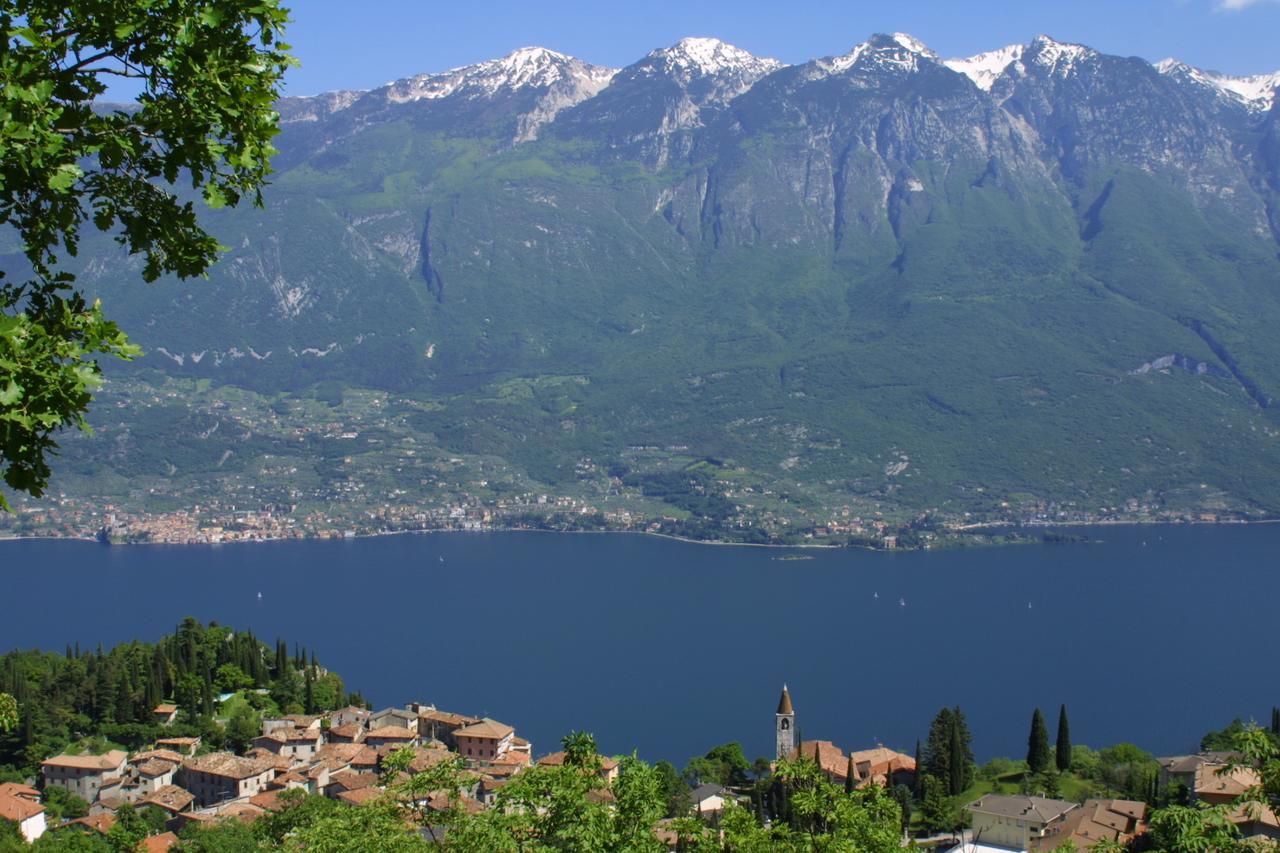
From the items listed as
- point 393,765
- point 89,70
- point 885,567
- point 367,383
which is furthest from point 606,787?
point 367,383

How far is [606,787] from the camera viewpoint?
11.2m

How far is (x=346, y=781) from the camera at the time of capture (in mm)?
41469

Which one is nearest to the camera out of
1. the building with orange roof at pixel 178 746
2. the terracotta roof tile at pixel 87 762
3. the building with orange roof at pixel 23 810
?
the building with orange roof at pixel 23 810

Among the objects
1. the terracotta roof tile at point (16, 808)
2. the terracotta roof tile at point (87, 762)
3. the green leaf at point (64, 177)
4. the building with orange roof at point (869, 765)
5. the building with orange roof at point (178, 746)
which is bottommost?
the building with orange roof at point (869, 765)

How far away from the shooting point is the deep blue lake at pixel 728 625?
68.6 m

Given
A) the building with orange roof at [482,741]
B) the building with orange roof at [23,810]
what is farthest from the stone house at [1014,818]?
the building with orange roof at [23,810]

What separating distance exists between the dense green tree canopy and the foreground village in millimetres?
26163

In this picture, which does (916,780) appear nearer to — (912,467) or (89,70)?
(89,70)

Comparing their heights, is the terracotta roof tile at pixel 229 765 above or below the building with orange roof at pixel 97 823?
above

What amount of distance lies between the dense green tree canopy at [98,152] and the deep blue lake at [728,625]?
56.0m

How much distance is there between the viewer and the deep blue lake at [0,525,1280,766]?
2699 inches

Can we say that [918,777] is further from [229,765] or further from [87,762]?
[87,762]

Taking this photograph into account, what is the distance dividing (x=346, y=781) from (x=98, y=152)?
38784mm

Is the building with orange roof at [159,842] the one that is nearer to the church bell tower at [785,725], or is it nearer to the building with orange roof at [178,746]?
the building with orange roof at [178,746]
